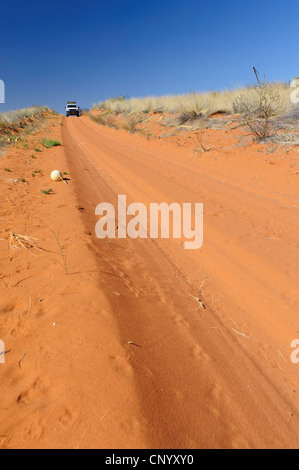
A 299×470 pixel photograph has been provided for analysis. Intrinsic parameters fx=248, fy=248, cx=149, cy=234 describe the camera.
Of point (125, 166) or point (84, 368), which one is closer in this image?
point (84, 368)

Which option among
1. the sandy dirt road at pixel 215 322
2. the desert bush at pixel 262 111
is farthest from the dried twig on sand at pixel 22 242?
the desert bush at pixel 262 111

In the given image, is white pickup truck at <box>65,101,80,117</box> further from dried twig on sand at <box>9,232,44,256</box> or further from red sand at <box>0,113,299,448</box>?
dried twig on sand at <box>9,232,44,256</box>

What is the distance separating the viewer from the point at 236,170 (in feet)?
26.1

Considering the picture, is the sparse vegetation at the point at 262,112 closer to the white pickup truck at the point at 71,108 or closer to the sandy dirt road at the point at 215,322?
the sandy dirt road at the point at 215,322

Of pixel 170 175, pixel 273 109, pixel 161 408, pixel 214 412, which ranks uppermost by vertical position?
pixel 273 109

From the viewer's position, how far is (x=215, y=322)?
257cm

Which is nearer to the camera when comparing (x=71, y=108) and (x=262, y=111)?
(x=262, y=111)

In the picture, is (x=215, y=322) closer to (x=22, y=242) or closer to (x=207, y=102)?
(x=22, y=242)

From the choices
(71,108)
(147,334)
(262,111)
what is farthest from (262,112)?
(71,108)

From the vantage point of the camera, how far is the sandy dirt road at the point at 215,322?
5.31 ft

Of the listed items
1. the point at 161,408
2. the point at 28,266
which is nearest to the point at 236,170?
the point at 28,266
